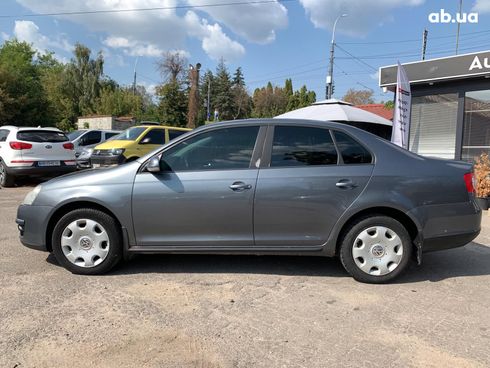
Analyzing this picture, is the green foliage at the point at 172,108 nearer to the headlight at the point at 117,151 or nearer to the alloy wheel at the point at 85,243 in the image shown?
the headlight at the point at 117,151

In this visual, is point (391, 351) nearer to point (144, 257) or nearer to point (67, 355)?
point (67, 355)

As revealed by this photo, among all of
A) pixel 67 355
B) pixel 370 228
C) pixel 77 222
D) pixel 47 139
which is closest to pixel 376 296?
pixel 370 228

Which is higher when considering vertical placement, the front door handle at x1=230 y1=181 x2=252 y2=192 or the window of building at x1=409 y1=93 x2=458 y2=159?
the window of building at x1=409 y1=93 x2=458 y2=159

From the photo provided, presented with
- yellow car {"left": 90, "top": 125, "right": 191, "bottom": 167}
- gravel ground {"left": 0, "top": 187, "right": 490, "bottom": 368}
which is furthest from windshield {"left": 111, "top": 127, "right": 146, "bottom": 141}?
gravel ground {"left": 0, "top": 187, "right": 490, "bottom": 368}

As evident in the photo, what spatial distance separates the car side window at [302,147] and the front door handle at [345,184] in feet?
0.72

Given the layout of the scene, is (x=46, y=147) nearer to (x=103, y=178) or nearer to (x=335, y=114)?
(x=103, y=178)

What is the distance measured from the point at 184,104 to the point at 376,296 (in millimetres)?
40897

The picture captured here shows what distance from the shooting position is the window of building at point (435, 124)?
12.0m

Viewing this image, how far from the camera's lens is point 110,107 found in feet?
167

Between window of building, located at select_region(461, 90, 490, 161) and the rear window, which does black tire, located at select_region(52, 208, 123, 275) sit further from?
window of building, located at select_region(461, 90, 490, 161)

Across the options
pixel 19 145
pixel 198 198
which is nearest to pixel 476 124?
pixel 198 198

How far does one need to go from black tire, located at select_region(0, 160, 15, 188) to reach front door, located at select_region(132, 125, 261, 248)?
8.56m

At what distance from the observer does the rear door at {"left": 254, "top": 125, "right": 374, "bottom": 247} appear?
415 cm

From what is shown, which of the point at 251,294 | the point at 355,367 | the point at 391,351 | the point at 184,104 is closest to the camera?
the point at 355,367
